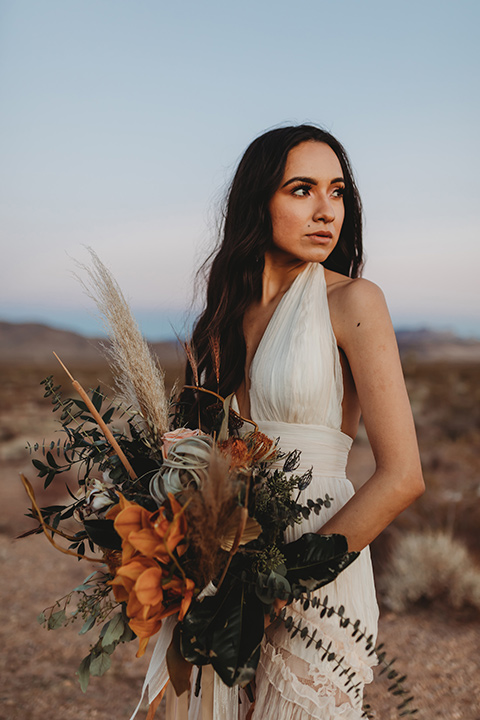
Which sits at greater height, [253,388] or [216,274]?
[216,274]

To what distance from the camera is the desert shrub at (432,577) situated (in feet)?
18.0

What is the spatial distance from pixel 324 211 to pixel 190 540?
1.25 m

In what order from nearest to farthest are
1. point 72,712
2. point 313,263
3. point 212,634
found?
point 212,634, point 313,263, point 72,712

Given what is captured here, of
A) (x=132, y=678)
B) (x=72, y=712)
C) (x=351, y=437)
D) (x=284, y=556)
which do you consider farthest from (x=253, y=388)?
(x=132, y=678)

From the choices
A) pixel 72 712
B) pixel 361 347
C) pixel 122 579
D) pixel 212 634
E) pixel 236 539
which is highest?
pixel 361 347

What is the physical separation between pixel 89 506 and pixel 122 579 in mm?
251

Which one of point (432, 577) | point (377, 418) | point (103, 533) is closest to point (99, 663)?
point (103, 533)

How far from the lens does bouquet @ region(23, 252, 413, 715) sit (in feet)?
3.87

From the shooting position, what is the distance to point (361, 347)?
1699 mm

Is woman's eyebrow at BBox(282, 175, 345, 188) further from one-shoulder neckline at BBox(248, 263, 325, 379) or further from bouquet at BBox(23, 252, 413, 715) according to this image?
bouquet at BBox(23, 252, 413, 715)

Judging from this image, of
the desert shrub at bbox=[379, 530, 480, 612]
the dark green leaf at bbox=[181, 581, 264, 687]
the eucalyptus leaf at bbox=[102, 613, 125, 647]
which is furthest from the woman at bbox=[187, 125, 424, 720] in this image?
the desert shrub at bbox=[379, 530, 480, 612]

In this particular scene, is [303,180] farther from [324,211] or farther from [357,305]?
[357,305]

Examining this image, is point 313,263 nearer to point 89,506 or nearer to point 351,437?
point 351,437

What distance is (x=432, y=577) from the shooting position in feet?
18.2
